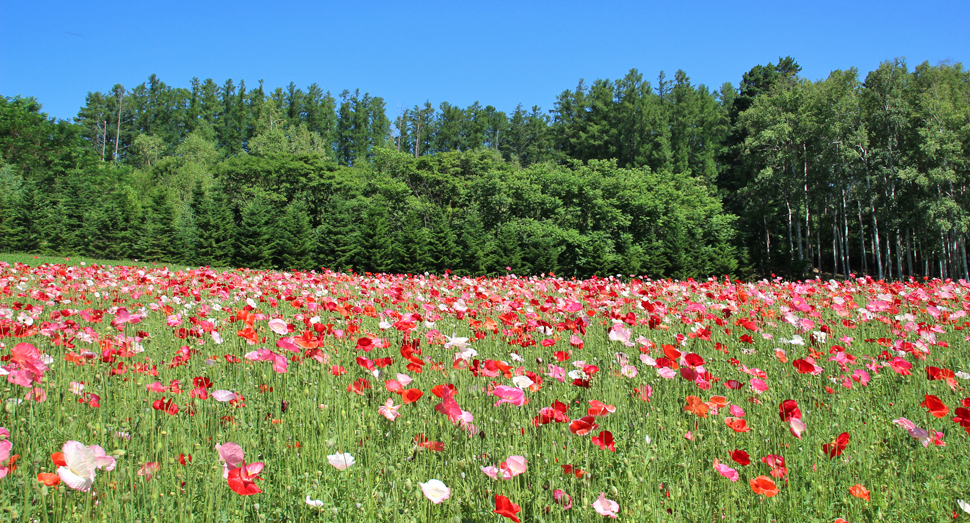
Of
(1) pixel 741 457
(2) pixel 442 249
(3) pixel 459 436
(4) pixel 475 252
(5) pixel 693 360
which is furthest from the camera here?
(4) pixel 475 252

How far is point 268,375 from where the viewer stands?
10.6ft

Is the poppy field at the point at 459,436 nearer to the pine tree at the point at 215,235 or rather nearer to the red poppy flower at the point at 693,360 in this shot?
the red poppy flower at the point at 693,360

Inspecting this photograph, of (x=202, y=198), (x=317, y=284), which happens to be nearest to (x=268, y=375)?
(x=317, y=284)

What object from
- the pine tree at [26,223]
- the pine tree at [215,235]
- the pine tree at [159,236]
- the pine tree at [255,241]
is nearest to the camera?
the pine tree at [255,241]

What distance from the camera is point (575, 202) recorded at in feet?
92.7

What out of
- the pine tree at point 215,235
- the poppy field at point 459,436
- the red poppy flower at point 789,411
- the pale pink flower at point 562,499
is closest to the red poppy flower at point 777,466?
the poppy field at point 459,436

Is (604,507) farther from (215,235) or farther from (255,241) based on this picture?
(215,235)

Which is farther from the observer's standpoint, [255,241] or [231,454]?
[255,241]

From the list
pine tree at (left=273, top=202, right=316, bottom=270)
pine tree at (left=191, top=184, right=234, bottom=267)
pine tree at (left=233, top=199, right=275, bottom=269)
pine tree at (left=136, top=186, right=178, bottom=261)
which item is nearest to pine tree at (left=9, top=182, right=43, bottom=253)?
pine tree at (left=136, top=186, right=178, bottom=261)

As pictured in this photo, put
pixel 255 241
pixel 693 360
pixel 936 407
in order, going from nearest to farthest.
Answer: pixel 936 407
pixel 693 360
pixel 255 241

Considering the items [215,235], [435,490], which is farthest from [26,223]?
[435,490]

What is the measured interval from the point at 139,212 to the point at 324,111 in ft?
97.3

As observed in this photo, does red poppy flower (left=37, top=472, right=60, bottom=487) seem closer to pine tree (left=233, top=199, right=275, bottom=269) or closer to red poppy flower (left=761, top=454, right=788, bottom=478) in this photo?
red poppy flower (left=761, top=454, right=788, bottom=478)

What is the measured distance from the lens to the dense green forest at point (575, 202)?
2573 cm
